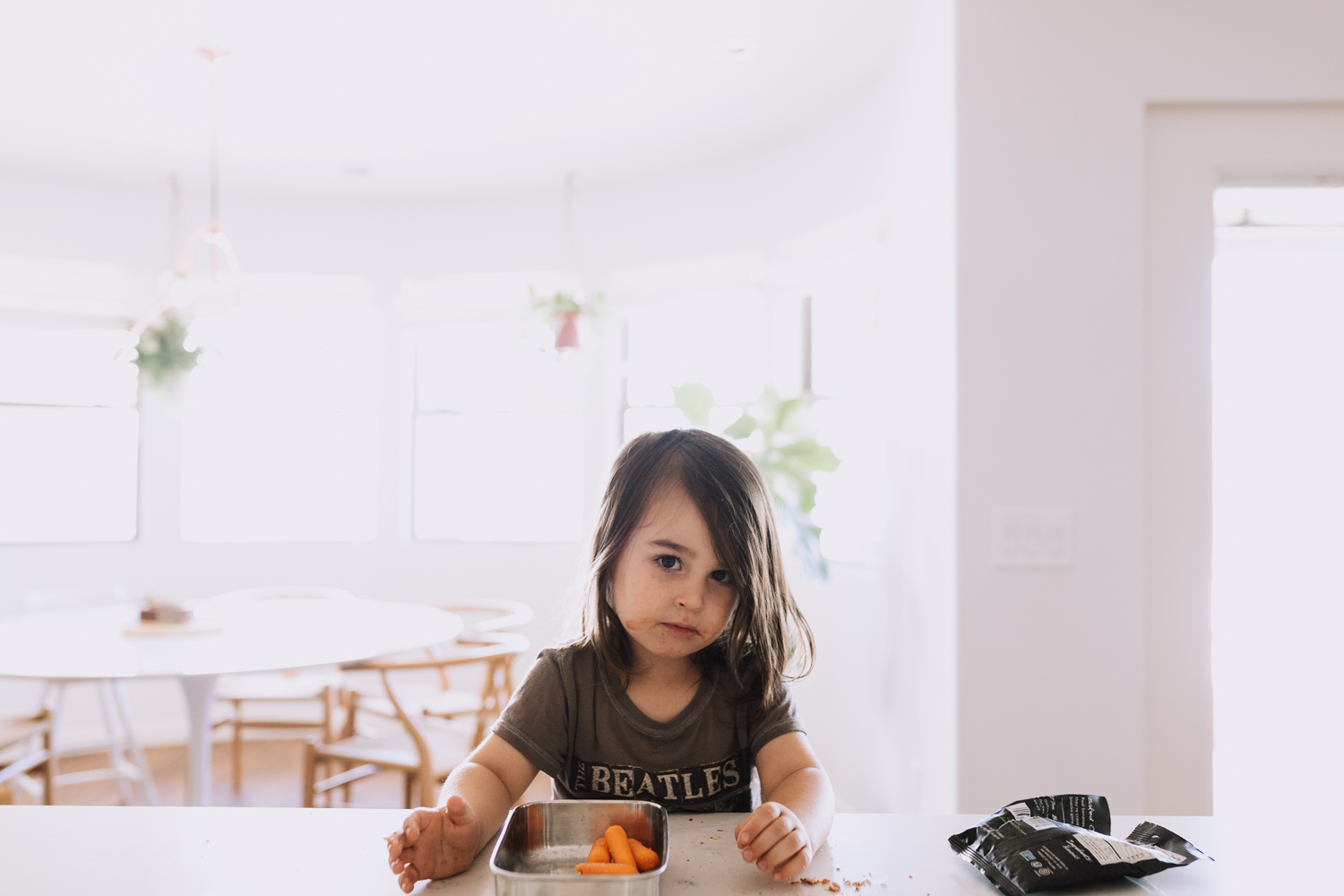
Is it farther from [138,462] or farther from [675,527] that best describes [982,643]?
[138,462]

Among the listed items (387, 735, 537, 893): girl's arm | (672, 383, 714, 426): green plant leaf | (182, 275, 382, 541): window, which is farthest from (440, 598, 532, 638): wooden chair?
(387, 735, 537, 893): girl's arm

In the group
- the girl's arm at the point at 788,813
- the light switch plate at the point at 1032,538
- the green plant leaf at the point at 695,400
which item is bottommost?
the girl's arm at the point at 788,813

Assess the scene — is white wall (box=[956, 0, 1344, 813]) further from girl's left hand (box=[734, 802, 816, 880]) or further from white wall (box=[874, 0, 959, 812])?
girl's left hand (box=[734, 802, 816, 880])

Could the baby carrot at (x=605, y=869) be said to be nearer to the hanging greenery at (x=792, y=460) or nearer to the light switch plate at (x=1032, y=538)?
the light switch plate at (x=1032, y=538)

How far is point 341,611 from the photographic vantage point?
3.44 metres

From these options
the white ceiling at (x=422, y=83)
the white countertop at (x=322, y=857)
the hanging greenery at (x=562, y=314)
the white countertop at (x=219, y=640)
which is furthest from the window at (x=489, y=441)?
the white countertop at (x=322, y=857)

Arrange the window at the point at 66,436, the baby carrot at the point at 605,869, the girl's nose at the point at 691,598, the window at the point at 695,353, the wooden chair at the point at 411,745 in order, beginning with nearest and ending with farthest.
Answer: the baby carrot at the point at 605,869
the girl's nose at the point at 691,598
the wooden chair at the point at 411,745
the window at the point at 695,353
the window at the point at 66,436

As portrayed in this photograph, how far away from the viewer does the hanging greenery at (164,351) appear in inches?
166

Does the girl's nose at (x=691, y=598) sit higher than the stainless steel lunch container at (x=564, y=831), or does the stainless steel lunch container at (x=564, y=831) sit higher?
the girl's nose at (x=691, y=598)

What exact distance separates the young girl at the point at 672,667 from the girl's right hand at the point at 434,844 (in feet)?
0.59

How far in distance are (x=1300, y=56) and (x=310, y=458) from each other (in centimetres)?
451

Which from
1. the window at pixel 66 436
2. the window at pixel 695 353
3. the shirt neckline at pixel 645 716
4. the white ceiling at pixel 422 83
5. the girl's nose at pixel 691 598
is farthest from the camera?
the window at pixel 66 436

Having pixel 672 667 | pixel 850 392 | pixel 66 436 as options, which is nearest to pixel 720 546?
pixel 672 667

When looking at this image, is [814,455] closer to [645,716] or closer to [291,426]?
[645,716]
